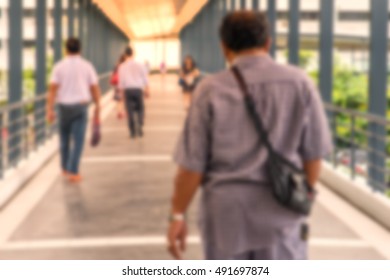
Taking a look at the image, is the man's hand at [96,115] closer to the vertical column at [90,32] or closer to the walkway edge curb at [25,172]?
the walkway edge curb at [25,172]

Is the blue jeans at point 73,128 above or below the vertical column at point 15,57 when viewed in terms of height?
below

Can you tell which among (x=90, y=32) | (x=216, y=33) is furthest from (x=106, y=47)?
(x=216, y=33)

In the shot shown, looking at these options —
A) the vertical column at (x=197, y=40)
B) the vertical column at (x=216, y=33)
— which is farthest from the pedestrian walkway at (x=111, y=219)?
the vertical column at (x=197, y=40)

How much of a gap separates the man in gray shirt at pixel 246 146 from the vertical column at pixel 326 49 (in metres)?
8.48

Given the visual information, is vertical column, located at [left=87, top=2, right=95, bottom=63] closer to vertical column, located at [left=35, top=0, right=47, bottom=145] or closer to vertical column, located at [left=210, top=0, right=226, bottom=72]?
vertical column, located at [left=210, top=0, right=226, bottom=72]

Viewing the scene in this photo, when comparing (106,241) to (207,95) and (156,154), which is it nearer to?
(207,95)

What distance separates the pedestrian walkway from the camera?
20.0ft

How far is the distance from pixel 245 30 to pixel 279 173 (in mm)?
513

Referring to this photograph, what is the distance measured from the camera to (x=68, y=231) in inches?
267

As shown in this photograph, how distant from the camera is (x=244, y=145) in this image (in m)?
2.82

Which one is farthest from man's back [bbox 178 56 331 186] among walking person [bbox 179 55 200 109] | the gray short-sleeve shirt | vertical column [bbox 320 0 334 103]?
walking person [bbox 179 55 200 109]

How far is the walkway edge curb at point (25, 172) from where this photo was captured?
8.27 m

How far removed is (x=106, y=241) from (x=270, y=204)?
370cm

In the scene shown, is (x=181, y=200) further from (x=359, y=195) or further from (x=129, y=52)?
(x=129, y=52)
